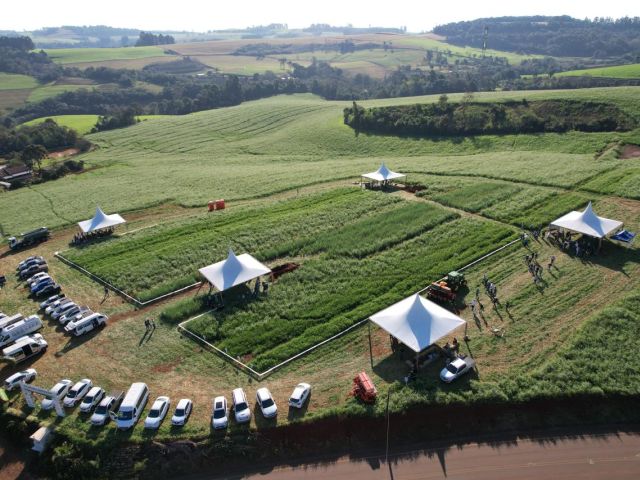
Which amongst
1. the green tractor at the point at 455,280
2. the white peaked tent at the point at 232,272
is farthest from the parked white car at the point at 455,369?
the white peaked tent at the point at 232,272

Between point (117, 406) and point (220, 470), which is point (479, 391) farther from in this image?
point (117, 406)

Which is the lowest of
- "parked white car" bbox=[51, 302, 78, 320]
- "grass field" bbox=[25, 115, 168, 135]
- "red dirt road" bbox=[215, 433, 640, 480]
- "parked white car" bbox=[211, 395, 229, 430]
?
"grass field" bbox=[25, 115, 168, 135]

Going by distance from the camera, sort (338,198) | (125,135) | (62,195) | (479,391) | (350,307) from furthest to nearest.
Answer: (125,135) < (62,195) < (338,198) < (350,307) < (479,391)

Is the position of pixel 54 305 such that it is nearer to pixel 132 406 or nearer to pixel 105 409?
pixel 105 409

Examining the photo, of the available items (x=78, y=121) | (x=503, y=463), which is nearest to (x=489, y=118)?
(x=503, y=463)

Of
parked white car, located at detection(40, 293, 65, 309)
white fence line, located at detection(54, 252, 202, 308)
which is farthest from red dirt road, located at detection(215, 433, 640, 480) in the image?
parked white car, located at detection(40, 293, 65, 309)

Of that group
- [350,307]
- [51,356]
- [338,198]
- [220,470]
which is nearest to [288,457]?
[220,470]

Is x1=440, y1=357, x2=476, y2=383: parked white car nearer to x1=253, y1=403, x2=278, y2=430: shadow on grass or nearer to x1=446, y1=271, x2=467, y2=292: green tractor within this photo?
x1=446, y1=271, x2=467, y2=292: green tractor
